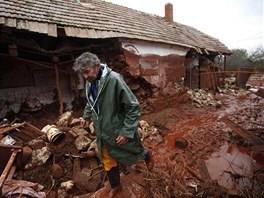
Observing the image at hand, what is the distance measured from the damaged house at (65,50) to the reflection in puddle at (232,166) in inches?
145

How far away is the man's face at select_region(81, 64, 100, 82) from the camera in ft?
8.02

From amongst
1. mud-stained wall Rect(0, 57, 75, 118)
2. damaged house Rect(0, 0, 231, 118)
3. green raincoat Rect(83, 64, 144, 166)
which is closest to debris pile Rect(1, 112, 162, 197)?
green raincoat Rect(83, 64, 144, 166)

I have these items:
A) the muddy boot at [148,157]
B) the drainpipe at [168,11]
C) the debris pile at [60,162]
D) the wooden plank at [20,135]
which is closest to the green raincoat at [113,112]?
the muddy boot at [148,157]

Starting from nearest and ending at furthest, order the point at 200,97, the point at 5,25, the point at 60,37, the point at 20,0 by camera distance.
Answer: the point at 5,25
the point at 20,0
the point at 60,37
the point at 200,97

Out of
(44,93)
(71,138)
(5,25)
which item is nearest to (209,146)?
(71,138)

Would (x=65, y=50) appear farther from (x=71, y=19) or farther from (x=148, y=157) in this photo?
(x=148, y=157)

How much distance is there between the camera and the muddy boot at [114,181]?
2.96 m

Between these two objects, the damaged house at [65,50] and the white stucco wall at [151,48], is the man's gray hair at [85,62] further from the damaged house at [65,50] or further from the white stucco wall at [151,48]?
the white stucco wall at [151,48]

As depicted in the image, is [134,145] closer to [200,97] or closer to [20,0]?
[20,0]

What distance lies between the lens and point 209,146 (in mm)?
4969

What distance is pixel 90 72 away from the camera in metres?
2.47

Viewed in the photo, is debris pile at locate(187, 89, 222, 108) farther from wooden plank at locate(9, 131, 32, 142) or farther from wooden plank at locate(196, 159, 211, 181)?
wooden plank at locate(9, 131, 32, 142)

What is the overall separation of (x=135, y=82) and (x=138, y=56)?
1045mm

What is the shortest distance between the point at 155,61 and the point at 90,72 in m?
6.40
